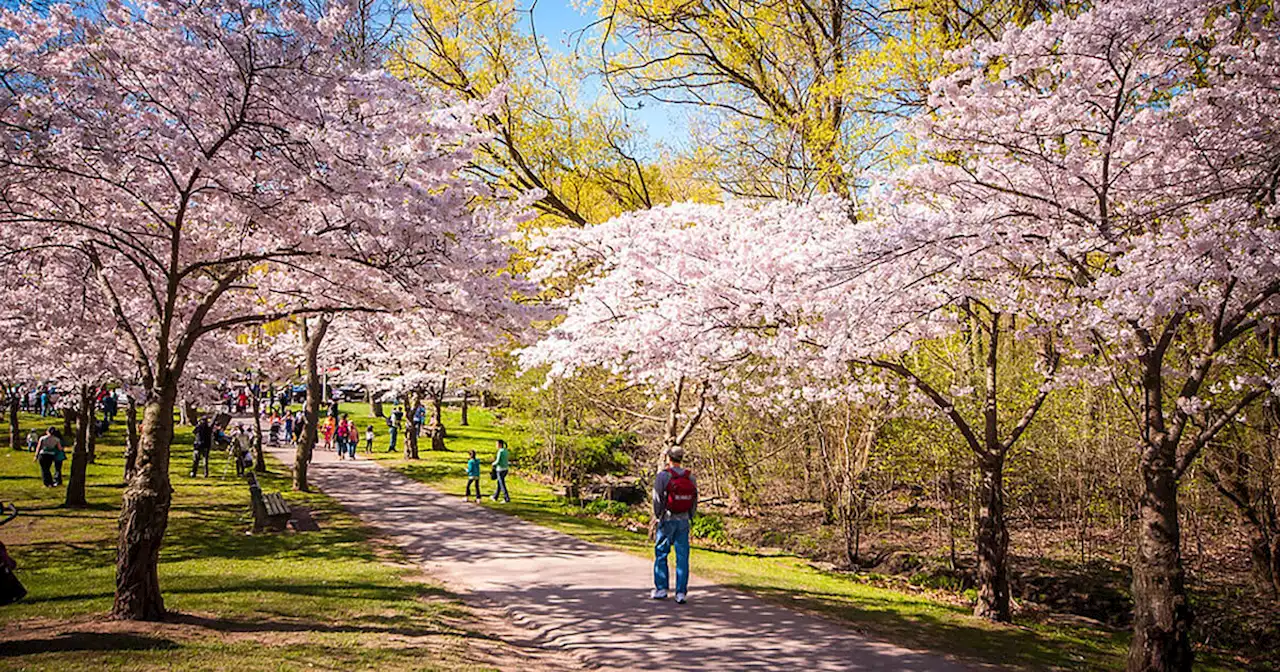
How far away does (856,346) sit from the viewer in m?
8.45

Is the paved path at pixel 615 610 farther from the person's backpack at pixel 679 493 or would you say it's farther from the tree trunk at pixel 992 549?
the tree trunk at pixel 992 549

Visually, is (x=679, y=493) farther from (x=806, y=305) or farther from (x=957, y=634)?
(x=957, y=634)

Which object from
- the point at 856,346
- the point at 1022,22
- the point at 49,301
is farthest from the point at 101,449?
the point at 1022,22

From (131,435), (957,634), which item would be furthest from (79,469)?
(957,634)

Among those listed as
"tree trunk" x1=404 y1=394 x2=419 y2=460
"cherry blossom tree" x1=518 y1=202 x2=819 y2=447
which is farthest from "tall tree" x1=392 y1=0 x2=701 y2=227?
"tree trunk" x1=404 y1=394 x2=419 y2=460

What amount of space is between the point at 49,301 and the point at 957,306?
1255cm

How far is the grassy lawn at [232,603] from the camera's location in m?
6.27

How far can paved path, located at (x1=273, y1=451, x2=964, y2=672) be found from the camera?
7.00 m

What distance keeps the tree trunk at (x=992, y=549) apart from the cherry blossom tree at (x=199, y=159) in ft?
22.3

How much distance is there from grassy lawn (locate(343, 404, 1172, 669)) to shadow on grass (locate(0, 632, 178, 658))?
6509mm

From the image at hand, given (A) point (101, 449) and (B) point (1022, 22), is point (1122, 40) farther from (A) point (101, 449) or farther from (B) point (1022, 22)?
(A) point (101, 449)

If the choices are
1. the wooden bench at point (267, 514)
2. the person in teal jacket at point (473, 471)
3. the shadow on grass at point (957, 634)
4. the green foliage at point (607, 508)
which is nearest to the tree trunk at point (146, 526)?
the wooden bench at point (267, 514)

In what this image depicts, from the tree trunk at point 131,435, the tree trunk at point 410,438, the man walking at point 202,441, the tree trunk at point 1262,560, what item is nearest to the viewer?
the tree trunk at point 1262,560

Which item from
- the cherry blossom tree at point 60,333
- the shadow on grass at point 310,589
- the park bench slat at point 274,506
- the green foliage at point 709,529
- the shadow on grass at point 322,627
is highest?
the cherry blossom tree at point 60,333
